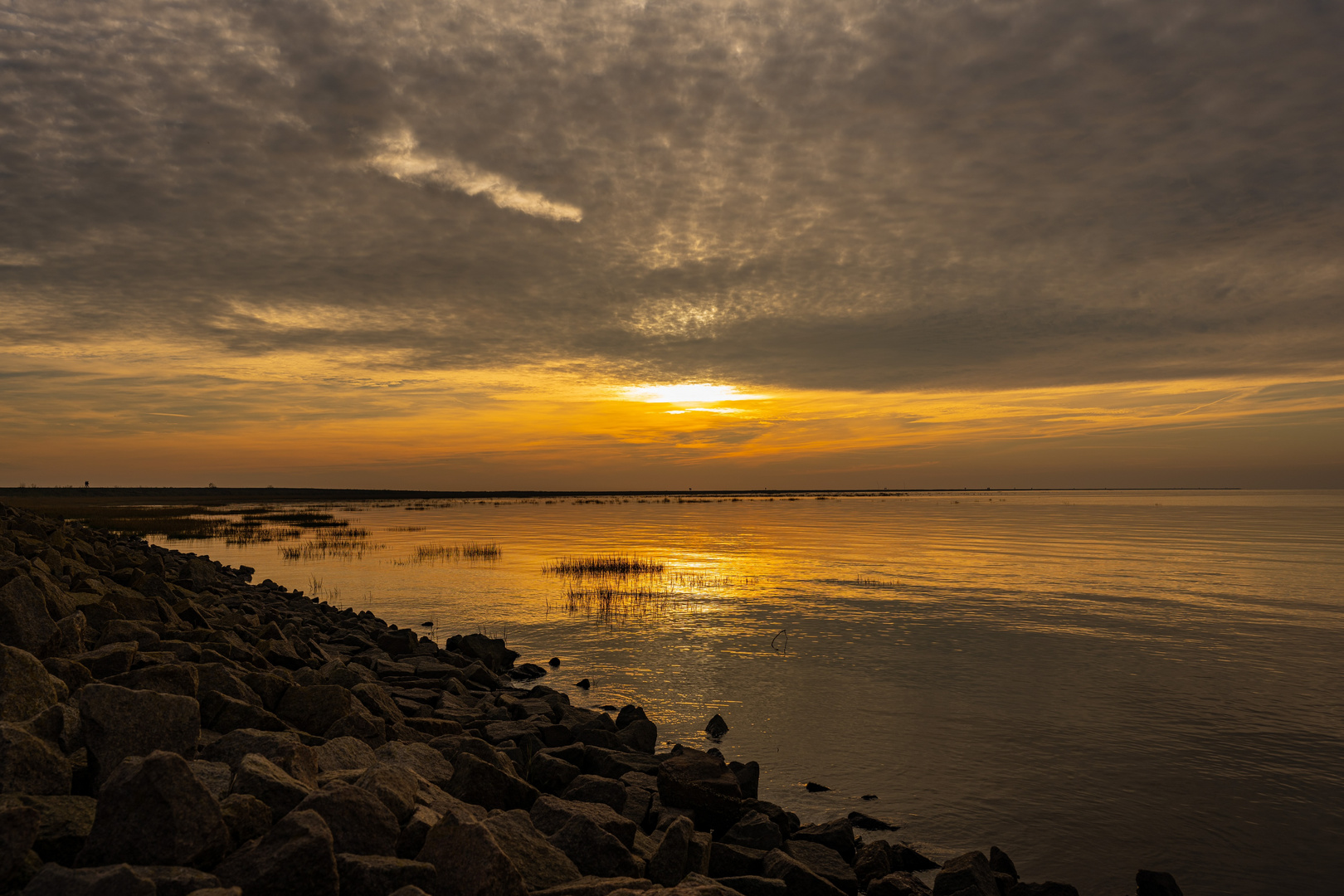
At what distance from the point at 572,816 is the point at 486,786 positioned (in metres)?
1.34

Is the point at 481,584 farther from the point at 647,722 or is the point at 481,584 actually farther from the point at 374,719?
the point at 374,719

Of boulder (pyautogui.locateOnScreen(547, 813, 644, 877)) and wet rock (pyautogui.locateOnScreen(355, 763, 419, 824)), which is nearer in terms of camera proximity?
wet rock (pyautogui.locateOnScreen(355, 763, 419, 824))

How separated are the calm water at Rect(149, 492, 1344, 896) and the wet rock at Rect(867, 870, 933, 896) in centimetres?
174

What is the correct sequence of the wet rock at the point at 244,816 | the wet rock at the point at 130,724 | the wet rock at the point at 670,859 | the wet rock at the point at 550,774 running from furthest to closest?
the wet rock at the point at 550,774
the wet rock at the point at 670,859
the wet rock at the point at 130,724
the wet rock at the point at 244,816

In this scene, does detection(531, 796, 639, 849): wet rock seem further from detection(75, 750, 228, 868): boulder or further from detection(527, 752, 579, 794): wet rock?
detection(75, 750, 228, 868): boulder

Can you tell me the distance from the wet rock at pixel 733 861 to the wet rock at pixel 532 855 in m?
2.01

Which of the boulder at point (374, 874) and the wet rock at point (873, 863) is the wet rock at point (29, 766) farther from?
the wet rock at point (873, 863)

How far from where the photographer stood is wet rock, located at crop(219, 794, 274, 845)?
5.05 meters

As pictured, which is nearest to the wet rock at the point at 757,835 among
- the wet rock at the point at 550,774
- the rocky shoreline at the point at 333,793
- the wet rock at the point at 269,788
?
the rocky shoreline at the point at 333,793

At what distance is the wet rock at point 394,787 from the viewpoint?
5.81 metres

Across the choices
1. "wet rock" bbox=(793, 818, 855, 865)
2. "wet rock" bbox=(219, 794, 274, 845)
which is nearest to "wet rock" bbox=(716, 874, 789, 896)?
"wet rock" bbox=(793, 818, 855, 865)

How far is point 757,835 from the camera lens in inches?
326

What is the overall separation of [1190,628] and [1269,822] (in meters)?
13.9

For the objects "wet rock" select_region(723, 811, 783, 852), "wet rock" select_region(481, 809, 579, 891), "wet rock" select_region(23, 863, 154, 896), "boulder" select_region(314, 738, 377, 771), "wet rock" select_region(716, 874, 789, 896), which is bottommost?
"wet rock" select_region(723, 811, 783, 852)
